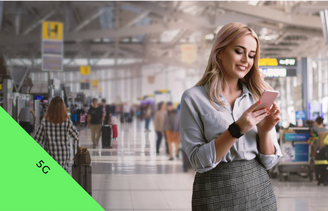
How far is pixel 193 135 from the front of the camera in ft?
5.42

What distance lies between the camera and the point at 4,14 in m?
6.14

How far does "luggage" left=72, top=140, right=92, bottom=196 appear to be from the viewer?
5.30 m

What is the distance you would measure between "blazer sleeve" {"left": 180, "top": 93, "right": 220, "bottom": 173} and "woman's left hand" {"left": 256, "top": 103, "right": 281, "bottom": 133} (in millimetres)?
239

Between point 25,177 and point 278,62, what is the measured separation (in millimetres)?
5964

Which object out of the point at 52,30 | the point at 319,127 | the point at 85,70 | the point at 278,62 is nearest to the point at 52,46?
the point at 52,30

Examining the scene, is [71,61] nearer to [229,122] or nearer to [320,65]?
[229,122]

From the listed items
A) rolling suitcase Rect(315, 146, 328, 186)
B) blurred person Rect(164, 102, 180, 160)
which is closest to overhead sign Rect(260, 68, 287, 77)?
rolling suitcase Rect(315, 146, 328, 186)

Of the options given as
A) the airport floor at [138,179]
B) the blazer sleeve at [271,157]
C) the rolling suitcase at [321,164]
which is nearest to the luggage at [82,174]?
the airport floor at [138,179]

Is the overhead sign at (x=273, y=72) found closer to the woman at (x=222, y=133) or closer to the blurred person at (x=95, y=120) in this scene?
the blurred person at (x=95, y=120)

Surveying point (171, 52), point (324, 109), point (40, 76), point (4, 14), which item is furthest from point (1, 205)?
point (324, 109)

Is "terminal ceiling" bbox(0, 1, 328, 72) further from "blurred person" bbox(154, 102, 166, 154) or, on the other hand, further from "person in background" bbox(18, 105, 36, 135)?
"blurred person" bbox(154, 102, 166, 154)

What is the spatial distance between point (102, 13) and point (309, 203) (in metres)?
4.55

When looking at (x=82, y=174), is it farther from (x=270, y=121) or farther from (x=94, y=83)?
(x=270, y=121)

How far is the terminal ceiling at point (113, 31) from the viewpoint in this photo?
5941mm
